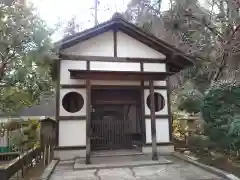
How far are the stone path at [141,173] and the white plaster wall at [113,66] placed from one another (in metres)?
3.61

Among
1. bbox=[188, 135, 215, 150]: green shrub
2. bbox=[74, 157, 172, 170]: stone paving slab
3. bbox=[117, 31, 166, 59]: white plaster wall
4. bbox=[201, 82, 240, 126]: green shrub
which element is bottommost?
bbox=[74, 157, 172, 170]: stone paving slab

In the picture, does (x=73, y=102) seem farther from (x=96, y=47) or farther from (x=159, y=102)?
(x=159, y=102)

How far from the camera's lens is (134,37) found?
31.4ft

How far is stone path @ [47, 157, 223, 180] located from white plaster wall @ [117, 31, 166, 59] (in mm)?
4259

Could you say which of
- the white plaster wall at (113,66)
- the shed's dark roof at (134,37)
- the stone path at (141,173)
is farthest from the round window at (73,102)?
the stone path at (141,173)

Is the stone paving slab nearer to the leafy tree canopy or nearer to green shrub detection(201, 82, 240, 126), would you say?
green shrub detection(201, 82, 240, 126)

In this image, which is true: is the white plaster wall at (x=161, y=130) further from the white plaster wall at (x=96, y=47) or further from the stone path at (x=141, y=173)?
the white plaster wall at (x=96, y=47)

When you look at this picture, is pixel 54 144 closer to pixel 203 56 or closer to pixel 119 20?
pixel 119 20

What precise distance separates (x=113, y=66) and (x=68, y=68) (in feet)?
5.28

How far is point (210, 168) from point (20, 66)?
202 inches

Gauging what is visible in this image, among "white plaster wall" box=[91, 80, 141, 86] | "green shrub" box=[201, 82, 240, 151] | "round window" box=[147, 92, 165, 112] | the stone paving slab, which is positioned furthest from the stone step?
"white plaster wall" box=[91, 80, 141, 86]

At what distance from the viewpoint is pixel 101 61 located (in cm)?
914

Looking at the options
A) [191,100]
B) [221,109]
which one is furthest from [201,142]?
[221,109]

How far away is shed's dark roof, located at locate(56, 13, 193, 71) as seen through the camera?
29.0ft
